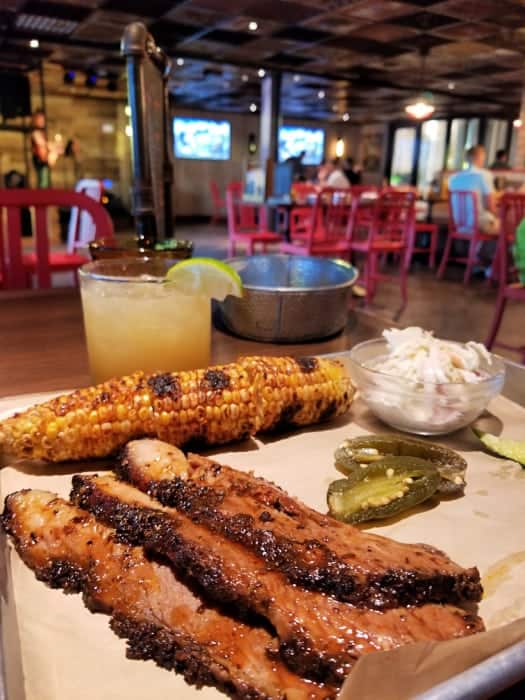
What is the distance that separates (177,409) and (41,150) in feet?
39.3

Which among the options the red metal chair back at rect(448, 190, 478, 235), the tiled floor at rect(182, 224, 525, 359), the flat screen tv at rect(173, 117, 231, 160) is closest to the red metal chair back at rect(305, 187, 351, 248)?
the tiled floor at rect(182, 224, 525, 359)

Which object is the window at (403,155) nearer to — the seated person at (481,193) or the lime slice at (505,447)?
the seated person at (481,193)

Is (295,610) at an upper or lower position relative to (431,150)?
lower

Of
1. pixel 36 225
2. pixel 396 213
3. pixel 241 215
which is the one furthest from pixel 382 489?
pixel 241 215

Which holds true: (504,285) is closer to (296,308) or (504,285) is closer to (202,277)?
(296,308)

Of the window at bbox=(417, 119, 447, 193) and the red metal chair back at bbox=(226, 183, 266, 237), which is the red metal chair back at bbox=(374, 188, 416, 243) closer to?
the red metal chair back at bbox=(226, 183, 266, 237)

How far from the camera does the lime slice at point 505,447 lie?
3.53 feet

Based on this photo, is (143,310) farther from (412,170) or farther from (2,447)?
(412,170)

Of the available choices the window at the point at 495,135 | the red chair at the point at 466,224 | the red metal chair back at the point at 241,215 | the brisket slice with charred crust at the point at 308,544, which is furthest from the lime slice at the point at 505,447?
the window at the point at 495,135

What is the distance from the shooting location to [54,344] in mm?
1518

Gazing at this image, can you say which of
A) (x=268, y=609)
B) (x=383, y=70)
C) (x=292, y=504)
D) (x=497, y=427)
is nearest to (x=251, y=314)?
(x=497, y=427)

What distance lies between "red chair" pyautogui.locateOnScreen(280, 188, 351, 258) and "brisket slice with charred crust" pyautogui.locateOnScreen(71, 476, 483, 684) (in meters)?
5.60

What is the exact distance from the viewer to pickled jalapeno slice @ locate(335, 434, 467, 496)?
3.32 ft

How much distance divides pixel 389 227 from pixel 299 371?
6266 mm
